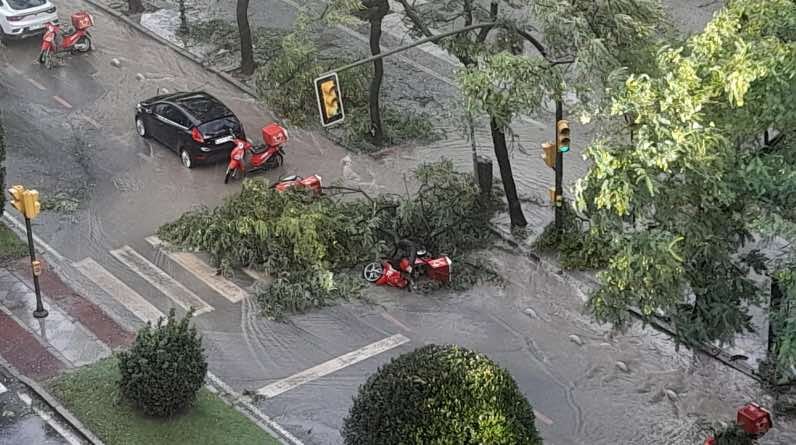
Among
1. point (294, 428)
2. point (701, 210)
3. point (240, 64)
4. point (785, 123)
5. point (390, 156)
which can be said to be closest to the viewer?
point (785, 123)

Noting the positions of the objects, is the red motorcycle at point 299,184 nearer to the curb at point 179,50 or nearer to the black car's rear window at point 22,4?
the curb at point 179,50

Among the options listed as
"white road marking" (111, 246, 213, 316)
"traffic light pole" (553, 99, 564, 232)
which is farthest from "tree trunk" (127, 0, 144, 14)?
"traffic light pole" (553, 99, 564, 232)

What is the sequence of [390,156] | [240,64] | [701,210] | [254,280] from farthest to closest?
[240,64], [390,156], [254,280], [701,210]

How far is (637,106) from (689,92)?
0.69 metres

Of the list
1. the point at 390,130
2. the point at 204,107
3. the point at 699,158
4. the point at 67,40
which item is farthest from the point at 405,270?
the point at 67,40

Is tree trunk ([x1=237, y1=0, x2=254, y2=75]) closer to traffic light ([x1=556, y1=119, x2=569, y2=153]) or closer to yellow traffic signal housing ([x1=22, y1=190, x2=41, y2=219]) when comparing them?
traffic light ([x1=556, y1=119, x2=569, y2=153])

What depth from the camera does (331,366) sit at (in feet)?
76.9

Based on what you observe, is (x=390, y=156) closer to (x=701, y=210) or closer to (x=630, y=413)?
(x=630, y=413)

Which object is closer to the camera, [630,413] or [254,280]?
[630,413]

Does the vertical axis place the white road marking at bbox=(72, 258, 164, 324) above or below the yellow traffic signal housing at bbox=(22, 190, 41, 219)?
below

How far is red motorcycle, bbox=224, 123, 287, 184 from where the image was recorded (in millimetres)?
29547

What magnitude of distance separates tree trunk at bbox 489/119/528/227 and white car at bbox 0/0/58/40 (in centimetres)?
1557

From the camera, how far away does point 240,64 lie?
3509 centimetres

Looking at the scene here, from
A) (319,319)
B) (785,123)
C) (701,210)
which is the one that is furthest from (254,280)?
(785,123)
